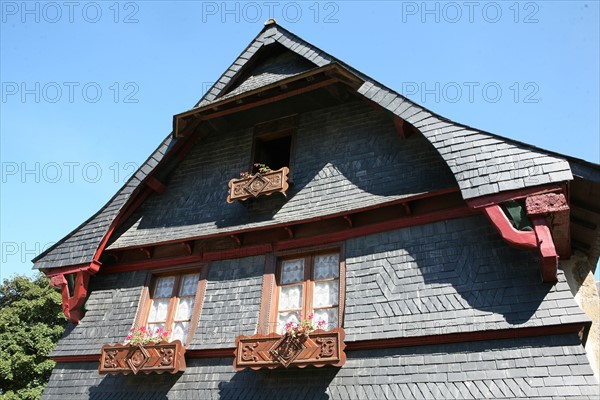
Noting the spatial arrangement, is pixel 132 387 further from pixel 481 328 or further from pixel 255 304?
pixel 481 328

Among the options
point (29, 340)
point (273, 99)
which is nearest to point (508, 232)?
point (273, 99)

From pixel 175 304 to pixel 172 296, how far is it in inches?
8.6

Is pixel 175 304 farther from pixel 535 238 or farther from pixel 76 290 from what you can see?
pixel 535 238

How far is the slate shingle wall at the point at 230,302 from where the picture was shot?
30.9 feet

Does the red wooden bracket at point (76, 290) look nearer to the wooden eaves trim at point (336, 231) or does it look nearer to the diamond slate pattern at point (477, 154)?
the wooden eaves trim at point (336, 231)

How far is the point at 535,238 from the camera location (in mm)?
7137


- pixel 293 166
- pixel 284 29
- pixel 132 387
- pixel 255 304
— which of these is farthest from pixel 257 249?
pixel 284 29

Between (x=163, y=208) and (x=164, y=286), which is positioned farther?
(x=163, y=208)

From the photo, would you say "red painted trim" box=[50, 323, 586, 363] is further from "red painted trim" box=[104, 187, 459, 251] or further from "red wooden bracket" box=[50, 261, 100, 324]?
"red wooden bracket" box=[50, 261, 100, 324]

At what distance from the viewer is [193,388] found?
9.10 meters

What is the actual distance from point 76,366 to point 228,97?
6.42m

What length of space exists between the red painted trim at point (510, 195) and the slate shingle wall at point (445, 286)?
0.71 meters

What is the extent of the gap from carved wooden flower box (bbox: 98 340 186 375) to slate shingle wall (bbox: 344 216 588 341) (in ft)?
10.3

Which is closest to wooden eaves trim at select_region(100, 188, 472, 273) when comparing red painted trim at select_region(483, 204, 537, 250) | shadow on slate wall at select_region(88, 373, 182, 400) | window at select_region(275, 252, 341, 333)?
window at select_region(275, 252, 341, 333)
